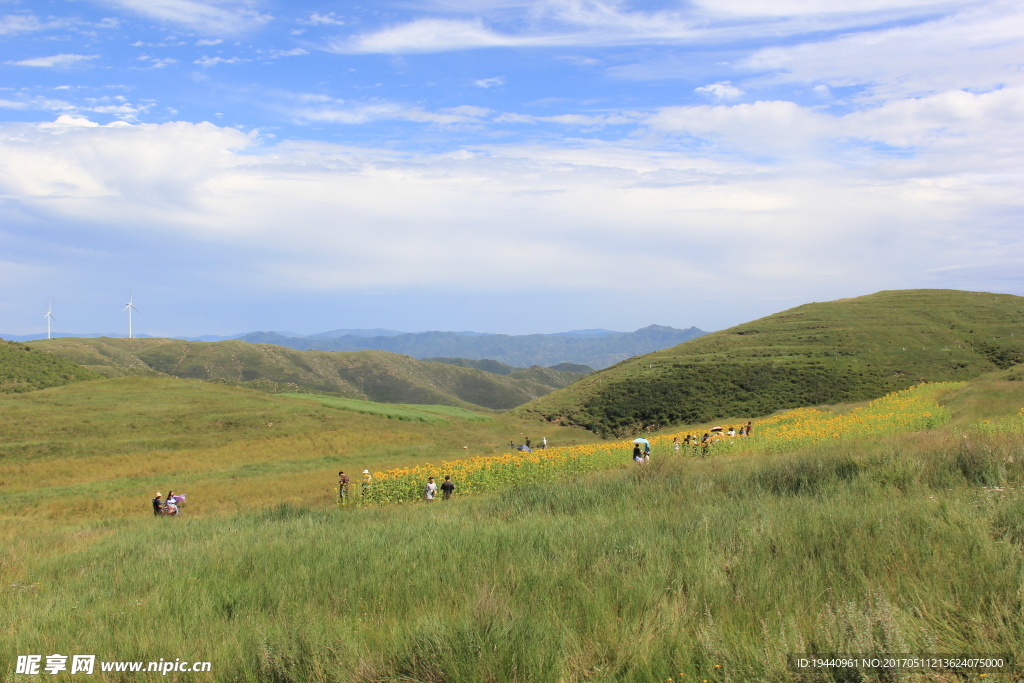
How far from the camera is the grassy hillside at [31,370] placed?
197 ft

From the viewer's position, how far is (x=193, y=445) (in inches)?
1545

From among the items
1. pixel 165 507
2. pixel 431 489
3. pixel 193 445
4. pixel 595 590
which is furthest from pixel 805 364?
pixel 595 590

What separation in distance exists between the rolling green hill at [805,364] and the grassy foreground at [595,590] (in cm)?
6169

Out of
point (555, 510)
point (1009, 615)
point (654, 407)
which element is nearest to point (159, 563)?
point (555, 510)

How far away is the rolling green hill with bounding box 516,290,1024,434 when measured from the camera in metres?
70.8

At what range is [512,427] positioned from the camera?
62344mm

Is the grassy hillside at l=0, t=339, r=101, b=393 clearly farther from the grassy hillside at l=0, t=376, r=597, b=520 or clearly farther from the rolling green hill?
the rolling green hill

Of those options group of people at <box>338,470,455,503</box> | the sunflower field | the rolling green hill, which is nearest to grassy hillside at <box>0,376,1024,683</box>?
group of people at <box>338,470,455,503</box>

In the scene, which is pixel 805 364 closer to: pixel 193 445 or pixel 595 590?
pixel 193 445

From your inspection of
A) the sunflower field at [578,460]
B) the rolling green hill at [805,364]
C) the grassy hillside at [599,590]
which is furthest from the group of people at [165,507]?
the rolling green hill at [805,364]

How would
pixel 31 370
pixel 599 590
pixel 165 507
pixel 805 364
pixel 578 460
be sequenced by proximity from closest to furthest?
pixel 599 590, pixel 578 460, pixel 165 507, pixel 31 370, pixel 805 364

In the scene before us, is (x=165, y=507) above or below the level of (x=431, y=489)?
below

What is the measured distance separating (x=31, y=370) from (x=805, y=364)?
323 feet

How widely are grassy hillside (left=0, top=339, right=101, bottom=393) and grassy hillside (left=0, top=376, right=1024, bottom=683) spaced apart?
67.4m
